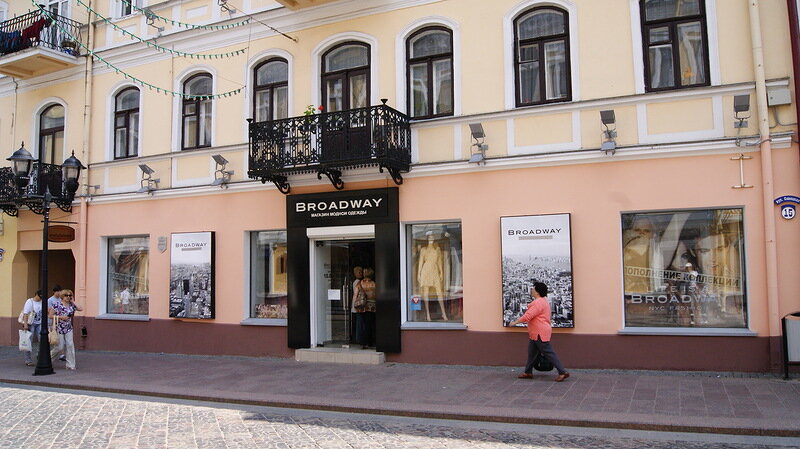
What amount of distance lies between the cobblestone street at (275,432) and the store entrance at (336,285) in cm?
462

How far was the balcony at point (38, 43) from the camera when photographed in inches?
686

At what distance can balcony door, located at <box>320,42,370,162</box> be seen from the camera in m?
13.1

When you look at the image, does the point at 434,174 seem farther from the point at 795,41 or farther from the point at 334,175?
the point at 795,41

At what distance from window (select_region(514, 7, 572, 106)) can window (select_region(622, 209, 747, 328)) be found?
2764mm

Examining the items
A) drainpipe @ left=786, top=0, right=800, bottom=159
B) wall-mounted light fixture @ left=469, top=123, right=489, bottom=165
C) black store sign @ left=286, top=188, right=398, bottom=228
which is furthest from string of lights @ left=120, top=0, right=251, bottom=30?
drainpipe @ left=786, top=0, right=800, bottom=159

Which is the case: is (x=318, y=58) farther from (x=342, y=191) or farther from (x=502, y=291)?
(x=502, y=291)

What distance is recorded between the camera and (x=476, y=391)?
33.9 feet

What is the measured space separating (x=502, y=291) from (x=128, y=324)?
9.68m

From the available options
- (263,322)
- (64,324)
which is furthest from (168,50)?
(263,322)

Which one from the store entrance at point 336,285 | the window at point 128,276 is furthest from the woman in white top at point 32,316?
the store entrance at point 336,285

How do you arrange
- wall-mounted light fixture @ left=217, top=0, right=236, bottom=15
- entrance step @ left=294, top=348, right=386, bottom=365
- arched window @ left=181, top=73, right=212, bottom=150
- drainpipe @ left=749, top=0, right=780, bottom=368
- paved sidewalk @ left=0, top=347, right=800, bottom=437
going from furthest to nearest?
arched window @ left=181, top=73, right=212, bottom=150 < wall-mounted light fixture @ left=217, top=0, right=236, bottom=15 < entrance step @ left=294, top=348, right=386, bottom=365 < drainpipe @ left=749, top=0, right=780, bottom=368 < paved sidewalk @ left=0, top=347, right=800, bottom=437

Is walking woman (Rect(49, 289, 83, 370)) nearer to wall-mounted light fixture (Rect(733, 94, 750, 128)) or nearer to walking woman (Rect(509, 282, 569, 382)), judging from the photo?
walking woman (Rect(509, 282, 569, 382))

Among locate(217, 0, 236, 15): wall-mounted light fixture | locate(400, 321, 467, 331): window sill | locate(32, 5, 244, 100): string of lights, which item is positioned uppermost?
locate(217, 0, 236, 15): wall-mounted light fixture

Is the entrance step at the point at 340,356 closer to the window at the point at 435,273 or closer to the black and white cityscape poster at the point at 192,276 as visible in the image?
the window at the point at 435,273
